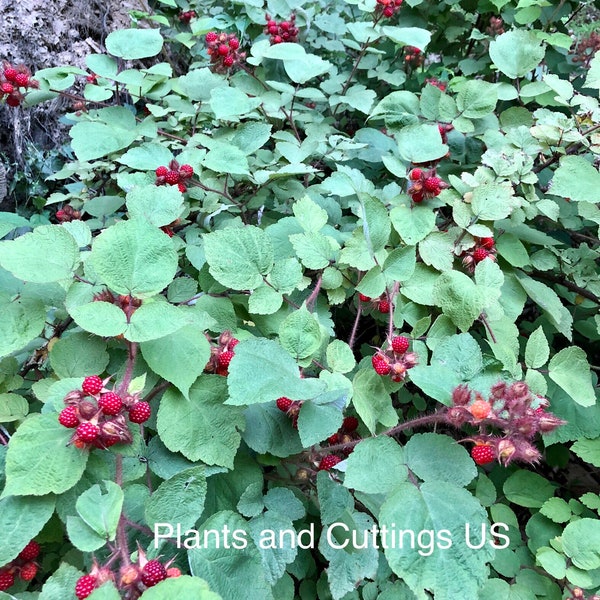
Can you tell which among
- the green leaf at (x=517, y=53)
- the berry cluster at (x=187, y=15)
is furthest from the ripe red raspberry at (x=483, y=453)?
the berry cluster at (x=187, y=15)

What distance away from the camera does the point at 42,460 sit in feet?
2.34

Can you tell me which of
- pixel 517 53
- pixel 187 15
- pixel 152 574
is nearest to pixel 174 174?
pixel 152 574

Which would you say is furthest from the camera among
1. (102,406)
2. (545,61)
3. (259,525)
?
(545,61)

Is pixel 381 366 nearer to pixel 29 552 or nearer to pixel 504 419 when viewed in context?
pixel 504 419

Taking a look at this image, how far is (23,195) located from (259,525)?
2.53 m

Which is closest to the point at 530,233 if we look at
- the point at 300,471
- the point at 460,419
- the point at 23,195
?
the point at 460,419

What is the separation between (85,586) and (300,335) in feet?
1.59

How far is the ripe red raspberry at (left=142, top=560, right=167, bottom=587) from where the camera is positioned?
0.64 metres

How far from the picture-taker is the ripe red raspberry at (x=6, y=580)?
0.75 m

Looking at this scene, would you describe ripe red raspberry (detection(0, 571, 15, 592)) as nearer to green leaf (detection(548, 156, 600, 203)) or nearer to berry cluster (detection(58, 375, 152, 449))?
berry cluster (detection(58, 375, 152, 449))

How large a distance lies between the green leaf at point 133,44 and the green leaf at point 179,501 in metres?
1.28

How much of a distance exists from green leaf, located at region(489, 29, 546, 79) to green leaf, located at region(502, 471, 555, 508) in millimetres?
1119

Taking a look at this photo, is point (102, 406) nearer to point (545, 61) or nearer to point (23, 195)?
point (545, 61)

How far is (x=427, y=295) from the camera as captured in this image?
3.62 ft
